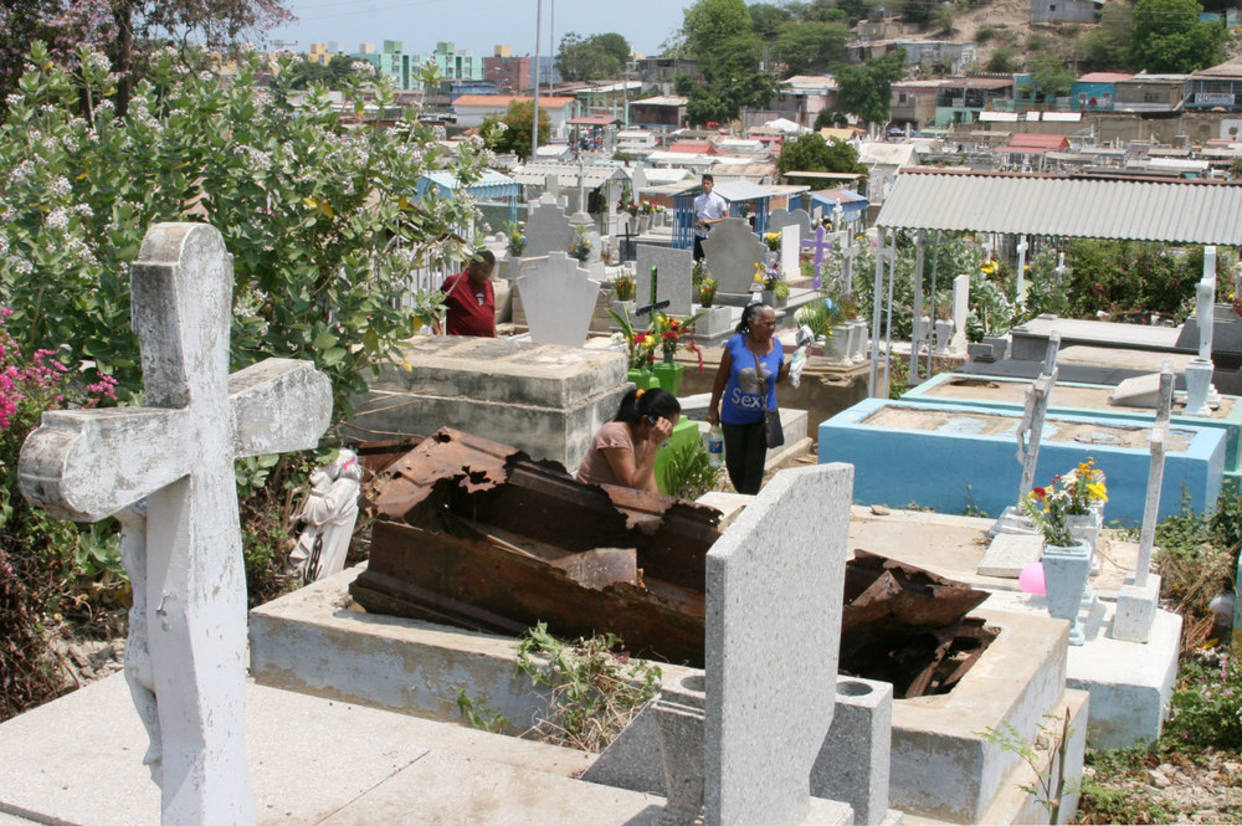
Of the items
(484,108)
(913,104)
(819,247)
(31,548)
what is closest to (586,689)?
(31,548)

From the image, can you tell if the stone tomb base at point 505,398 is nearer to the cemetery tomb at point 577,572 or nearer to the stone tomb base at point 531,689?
the cemetery tomb at point 577,572

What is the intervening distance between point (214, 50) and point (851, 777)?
43.6ft

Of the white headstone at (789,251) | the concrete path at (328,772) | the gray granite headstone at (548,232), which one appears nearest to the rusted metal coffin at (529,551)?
the concrete path at (328,772)

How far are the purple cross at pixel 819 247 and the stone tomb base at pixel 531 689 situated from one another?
14861 mm

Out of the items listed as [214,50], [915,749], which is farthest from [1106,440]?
[214,50]

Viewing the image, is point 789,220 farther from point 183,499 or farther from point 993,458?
point 183,499

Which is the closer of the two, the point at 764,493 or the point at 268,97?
the point at 764,493

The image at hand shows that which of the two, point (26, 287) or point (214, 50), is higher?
point (214, 50)

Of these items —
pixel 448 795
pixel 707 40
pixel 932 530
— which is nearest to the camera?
pixel 448 795

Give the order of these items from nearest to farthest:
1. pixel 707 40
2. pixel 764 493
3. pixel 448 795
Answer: pixel 764 493 → pixel 448 795 → pixel 707 40

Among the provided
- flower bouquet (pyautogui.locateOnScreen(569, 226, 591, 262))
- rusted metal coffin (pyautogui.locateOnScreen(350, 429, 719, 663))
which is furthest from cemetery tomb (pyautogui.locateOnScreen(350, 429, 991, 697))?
flower bouquet (pyautogui.locateOnScreen(569, 226, 591, 262))

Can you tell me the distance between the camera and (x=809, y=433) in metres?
12.9

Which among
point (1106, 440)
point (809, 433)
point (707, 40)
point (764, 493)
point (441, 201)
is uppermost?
point (707, 40)

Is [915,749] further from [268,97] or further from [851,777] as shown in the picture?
[268,97]
